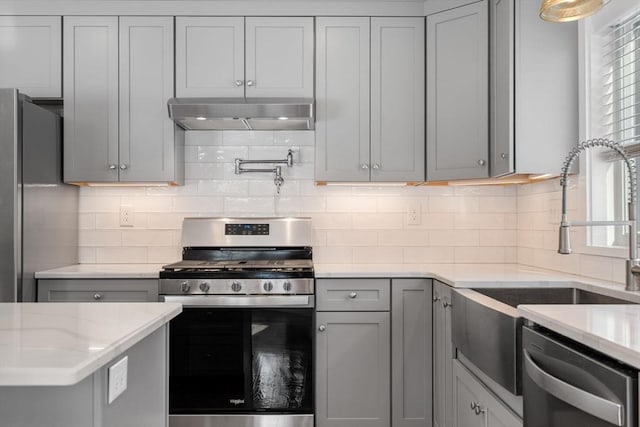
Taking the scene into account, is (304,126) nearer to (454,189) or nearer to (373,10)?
(373,10)

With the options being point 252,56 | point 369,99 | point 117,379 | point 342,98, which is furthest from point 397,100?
point 117,379

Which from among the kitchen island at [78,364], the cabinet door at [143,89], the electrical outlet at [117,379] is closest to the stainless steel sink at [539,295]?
the kitchen island at [78,364]

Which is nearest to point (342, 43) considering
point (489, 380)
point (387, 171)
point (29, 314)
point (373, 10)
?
point (373, 10)

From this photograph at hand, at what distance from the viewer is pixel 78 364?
89 centimetres

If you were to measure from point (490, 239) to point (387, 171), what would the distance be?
2.86 feet

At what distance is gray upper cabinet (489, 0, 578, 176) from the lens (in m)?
2.33

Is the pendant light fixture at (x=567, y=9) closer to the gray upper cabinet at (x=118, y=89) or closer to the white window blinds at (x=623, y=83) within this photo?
the white window blinds at (x=623, y=83)

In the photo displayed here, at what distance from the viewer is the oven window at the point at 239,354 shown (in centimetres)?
255

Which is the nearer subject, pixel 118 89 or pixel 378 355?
pixel 378 355

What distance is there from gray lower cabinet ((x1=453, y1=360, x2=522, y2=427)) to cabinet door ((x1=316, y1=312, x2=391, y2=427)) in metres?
0.50

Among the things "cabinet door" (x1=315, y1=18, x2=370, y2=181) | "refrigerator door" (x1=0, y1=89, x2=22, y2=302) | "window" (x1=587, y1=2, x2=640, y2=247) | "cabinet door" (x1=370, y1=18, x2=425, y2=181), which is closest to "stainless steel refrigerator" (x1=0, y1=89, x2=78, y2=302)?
"refrigerator door" (x1=0, y1=89, x2=22, y2=302)

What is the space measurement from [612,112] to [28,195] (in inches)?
114

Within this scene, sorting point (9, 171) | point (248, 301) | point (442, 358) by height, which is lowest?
point (442, 358)

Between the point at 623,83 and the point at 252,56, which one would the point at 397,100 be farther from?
the point at 623,83
